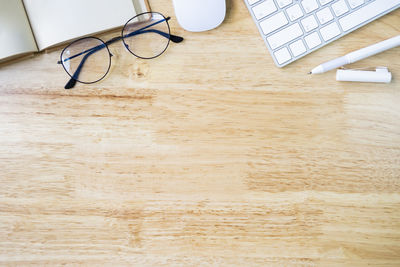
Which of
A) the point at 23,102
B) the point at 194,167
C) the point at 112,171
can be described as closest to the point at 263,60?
the point at 194,167

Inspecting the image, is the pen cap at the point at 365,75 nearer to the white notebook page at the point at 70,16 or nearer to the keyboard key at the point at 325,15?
the keyboard key at the point at 325,15

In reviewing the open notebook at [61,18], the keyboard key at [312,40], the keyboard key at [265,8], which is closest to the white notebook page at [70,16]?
the open notebook at [61,18]

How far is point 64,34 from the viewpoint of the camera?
0.67m

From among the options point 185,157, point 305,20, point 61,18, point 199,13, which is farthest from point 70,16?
point 305,20

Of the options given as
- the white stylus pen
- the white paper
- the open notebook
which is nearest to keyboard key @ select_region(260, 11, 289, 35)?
the white stylus pen

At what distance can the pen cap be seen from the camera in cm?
68

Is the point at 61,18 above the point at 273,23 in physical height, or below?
above

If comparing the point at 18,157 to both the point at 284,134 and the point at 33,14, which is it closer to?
the point at 33,14

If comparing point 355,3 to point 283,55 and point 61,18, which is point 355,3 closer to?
point 283,55

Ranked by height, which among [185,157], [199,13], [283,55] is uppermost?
[199,13]

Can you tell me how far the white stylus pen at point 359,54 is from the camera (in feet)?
2.20

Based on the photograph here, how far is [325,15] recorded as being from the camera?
676mm

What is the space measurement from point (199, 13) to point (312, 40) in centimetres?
23

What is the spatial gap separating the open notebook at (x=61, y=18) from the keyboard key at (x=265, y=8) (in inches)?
9.6
